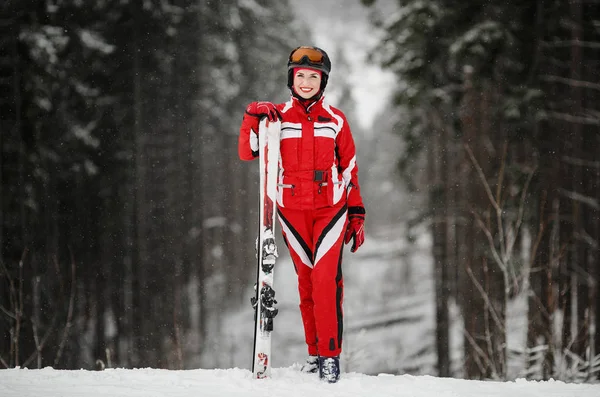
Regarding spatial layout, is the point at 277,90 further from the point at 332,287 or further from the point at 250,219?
the point at 332,287

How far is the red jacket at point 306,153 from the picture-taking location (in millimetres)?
3916

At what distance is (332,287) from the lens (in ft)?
12.8

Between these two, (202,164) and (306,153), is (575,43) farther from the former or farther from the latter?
(202,164)

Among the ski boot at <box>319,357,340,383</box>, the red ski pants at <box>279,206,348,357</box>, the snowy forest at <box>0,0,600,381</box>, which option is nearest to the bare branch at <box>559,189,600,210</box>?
the snowy forest at <box>0,0,600,381</box>

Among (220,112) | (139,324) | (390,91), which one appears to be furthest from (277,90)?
(139,324)

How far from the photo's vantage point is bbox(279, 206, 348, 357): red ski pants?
3887 millimetres

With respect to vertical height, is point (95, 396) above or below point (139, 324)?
above

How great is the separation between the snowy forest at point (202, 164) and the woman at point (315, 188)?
2.42 metres

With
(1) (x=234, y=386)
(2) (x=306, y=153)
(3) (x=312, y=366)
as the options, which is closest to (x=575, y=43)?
(2) (x=306, y=153)

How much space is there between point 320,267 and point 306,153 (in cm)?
85

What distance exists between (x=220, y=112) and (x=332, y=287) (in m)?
15.2

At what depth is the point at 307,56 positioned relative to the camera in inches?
159

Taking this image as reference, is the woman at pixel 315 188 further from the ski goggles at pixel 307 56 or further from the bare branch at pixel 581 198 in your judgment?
the bare branch at pixel 581 198

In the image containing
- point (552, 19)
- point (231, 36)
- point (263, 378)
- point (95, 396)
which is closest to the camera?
point (95, 396)
